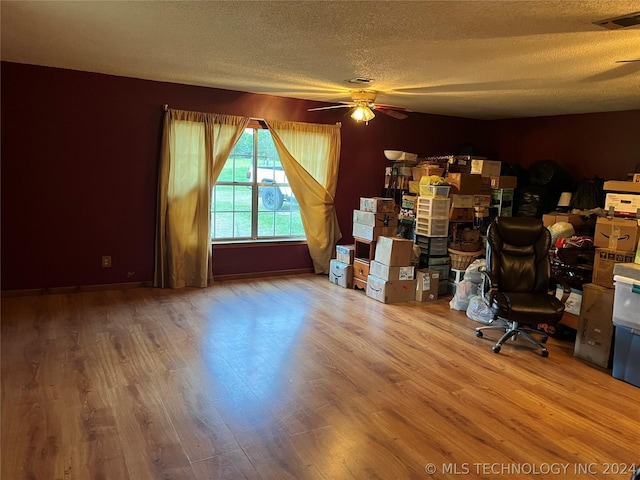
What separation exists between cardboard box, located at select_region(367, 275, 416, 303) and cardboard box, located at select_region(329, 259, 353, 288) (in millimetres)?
417

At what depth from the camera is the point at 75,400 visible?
9.18ft

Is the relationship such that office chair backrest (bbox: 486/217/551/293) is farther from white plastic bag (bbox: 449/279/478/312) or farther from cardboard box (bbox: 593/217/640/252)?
white plastic bag (bbox: 449/279/478/312)

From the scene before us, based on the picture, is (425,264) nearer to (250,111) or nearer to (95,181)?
(250,111)

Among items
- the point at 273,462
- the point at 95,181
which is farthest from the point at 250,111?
the point at 273,462

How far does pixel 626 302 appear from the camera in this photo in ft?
10.7

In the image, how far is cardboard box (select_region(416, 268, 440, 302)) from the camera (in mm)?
5184

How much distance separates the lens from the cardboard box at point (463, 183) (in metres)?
5.57

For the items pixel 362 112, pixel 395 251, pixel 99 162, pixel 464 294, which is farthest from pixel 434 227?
pixel 99 162

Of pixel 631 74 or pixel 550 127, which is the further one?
pixel 550 127

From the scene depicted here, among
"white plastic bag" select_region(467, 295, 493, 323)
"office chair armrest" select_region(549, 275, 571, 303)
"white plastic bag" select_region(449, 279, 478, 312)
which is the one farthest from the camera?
"white plastic bag" select_region(449, 279, 478, 312)

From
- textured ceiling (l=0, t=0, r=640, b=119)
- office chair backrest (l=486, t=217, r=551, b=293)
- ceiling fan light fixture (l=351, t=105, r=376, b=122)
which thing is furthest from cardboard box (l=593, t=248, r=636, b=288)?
ceiling fan light fixture (l=351, t=105, r=376, b=122)

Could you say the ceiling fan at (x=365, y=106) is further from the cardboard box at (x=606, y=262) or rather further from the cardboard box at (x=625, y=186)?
the cardboard box at (x=606, y=262)

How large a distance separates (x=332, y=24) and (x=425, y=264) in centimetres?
327

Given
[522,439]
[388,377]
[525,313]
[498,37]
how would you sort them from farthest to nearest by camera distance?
[525,313] → [388,377] → [498,37] → [522,439]
